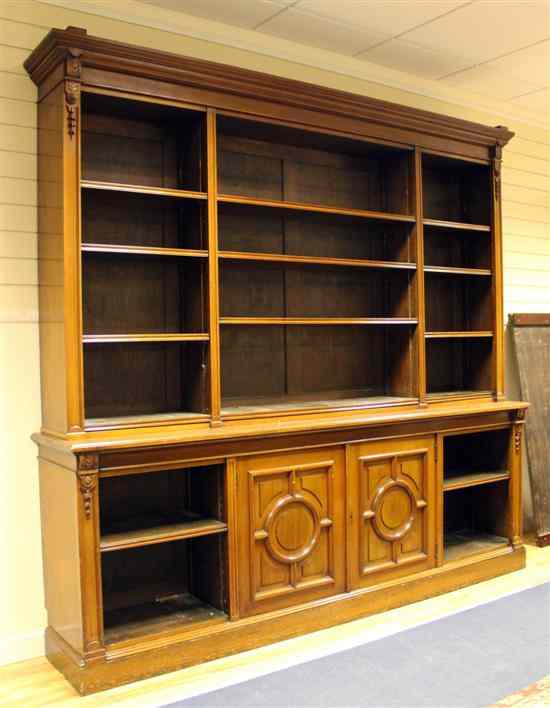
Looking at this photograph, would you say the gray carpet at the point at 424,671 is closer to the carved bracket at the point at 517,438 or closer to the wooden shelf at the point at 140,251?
the carved bracket at the point at 517,438

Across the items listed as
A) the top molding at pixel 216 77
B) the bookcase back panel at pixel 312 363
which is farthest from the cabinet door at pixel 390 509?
the top molding at pixel 216 77

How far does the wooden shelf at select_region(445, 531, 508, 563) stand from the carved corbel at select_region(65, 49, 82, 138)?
92.8 inches

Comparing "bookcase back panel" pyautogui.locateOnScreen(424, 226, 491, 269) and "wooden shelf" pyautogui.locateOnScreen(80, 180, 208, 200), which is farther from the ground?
"wooden shelf" pyautogui.locateOnScreen(80, 180, 208, 200)

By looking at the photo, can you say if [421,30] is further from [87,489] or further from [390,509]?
[87,489]

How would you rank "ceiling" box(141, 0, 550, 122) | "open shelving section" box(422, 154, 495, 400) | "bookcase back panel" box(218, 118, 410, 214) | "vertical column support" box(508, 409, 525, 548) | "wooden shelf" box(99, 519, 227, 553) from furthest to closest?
"open shelving section" box(422, 154, 495, 400), "vertical column support" box(508, 409, 525, 548), "bookcase back panel" box(218, 118, 410, 214), "ceiling" box(141, 0, 550, 122), "wooden shelf" box(99, 519, 227, 553)

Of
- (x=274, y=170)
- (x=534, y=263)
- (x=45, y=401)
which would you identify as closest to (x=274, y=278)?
(x=274, y=170)

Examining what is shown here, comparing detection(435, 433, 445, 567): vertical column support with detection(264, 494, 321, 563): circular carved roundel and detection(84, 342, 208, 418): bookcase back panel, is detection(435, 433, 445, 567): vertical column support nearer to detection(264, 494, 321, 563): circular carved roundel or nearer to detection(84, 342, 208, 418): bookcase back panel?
detection(264, 494, 321, 563): circular carved roundel

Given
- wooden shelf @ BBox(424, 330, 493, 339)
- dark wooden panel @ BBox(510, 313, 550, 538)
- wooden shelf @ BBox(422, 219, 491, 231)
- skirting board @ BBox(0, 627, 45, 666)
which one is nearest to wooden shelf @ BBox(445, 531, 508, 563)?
dark wooden panel @ BBox(510, 313, 550, 538)

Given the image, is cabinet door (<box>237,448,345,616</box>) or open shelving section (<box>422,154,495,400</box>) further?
open shelving section (<box>422,154,495,400</box>)

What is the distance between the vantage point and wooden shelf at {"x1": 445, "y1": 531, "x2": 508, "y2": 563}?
335 cm

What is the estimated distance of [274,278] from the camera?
3115mm

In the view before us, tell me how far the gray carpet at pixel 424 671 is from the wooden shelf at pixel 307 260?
4.74ft

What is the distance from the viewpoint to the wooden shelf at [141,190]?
93.9 inches

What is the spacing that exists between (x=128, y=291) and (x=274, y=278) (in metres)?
0.67
